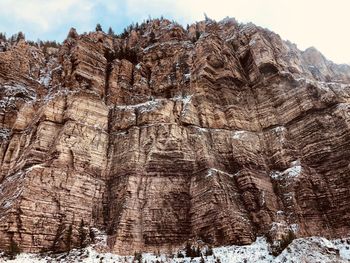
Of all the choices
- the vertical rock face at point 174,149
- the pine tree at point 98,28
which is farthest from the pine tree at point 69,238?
the pine tree at point 98,28

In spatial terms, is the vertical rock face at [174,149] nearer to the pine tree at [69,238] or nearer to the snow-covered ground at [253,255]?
the pine tree at [69,238]

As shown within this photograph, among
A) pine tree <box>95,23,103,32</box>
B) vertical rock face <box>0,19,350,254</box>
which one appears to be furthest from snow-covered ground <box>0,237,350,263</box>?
pine tree <box>95,23,103,32</box>

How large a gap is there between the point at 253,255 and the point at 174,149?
1079cm

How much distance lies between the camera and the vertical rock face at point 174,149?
2366cm

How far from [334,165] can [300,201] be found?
409 cm

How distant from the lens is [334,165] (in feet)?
87.6

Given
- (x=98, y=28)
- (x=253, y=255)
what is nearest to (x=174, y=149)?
(x=253, y=255)

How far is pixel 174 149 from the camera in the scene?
2850 cm

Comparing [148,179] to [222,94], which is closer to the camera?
[148,179]

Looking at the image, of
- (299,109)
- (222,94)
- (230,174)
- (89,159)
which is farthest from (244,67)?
(89,159)

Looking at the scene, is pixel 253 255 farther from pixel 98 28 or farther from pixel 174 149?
pixel 98 28

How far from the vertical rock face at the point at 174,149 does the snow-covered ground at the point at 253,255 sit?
0.79m

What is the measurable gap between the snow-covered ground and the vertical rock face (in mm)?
786

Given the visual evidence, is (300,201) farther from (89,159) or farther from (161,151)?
(89,159)
